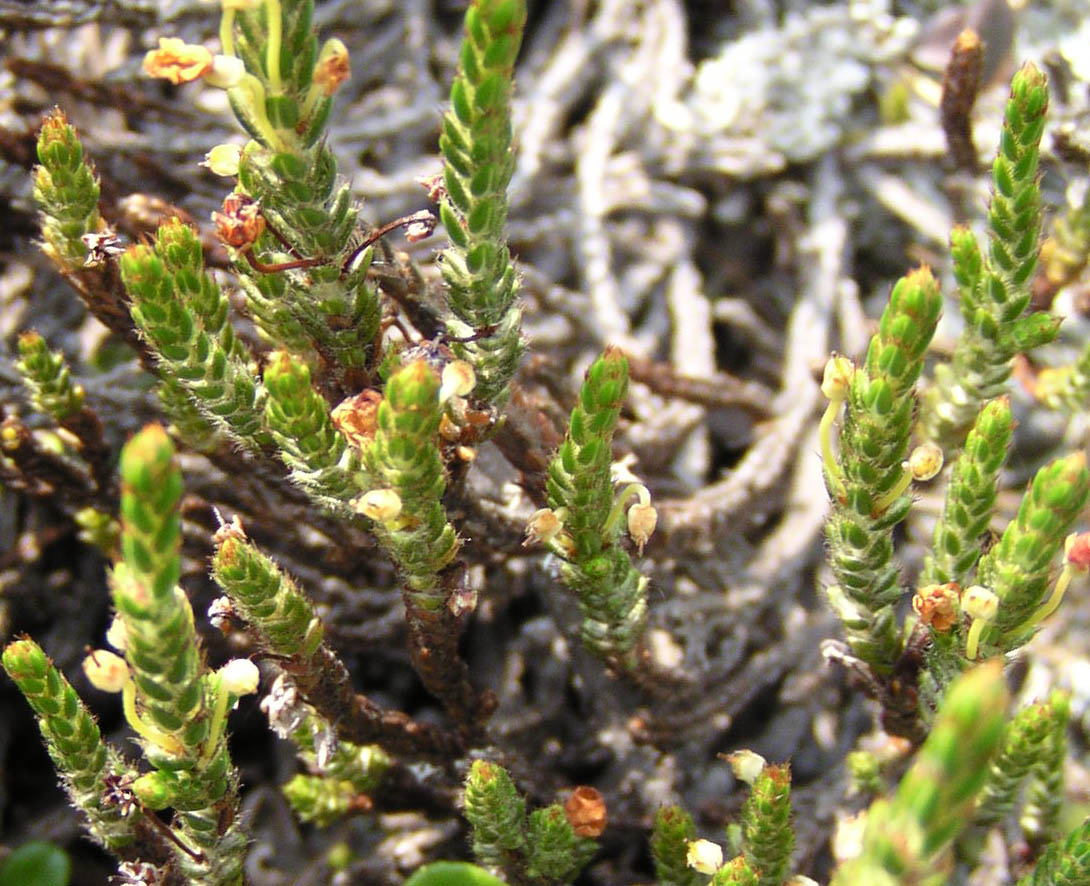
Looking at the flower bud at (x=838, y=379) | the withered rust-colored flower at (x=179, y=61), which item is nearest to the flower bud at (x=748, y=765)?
the flower bud at (x=838, y=379)

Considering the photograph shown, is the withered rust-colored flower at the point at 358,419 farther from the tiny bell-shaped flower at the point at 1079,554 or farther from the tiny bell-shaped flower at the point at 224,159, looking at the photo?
→ the tiny bell-shaped flower at the point at 1079,554

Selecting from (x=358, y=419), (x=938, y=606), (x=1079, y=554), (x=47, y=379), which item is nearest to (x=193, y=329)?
(x=358, y=419)

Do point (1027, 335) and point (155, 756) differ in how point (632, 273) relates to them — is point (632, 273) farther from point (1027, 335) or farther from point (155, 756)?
point (155, 756)

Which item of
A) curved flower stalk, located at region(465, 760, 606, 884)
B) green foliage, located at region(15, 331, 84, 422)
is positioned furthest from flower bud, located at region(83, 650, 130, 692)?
green foliage, located at region(15, 331, 84, 422)

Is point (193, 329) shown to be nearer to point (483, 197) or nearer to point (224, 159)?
point (224, 159)

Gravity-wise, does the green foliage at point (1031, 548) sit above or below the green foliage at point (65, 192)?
below
